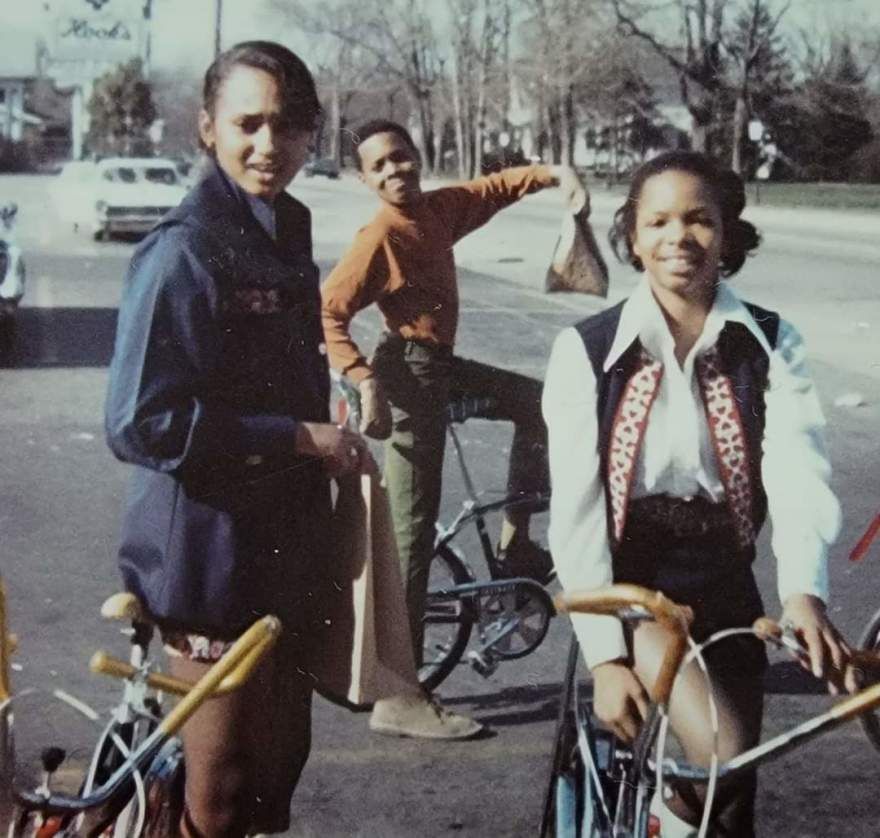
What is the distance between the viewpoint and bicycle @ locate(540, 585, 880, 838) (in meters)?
1.67

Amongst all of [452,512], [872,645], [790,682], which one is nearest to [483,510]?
[790,682]

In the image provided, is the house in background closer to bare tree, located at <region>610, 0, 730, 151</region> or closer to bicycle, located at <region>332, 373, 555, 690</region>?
bicycle, located at <region>332, 373, 555, 690</region>

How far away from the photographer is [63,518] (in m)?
5.50

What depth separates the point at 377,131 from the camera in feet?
11.0

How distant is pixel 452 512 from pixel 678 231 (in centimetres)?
363

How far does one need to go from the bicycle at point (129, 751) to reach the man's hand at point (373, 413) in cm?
121

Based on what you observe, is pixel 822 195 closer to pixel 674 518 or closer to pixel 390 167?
pixel 390 167

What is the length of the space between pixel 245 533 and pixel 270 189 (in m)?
0.44

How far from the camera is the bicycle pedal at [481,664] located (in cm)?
398

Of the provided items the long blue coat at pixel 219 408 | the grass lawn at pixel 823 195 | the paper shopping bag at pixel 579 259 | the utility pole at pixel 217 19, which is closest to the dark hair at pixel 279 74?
the long blue coat at pixel 219 408

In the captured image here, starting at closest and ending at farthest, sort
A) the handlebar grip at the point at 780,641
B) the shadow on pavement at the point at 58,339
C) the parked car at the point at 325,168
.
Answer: the handlebar grip at the point at 780,641
the parked car at the point at 325,168
the shadow on pavement at the point at 58,339

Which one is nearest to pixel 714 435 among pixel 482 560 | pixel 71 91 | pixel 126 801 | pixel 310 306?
pixel 310 306

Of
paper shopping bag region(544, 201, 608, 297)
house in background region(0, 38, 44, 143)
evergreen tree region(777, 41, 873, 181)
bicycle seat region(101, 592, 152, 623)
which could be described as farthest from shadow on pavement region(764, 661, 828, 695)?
bicycle seat region(101, 592, 152, 623)

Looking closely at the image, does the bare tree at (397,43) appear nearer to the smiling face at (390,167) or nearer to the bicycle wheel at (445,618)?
the smiling face at (390,167)
